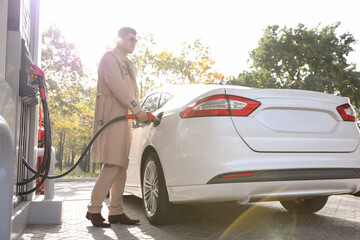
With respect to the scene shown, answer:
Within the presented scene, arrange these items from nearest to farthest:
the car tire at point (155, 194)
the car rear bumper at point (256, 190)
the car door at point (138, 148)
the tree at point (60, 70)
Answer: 1. the car rear bumper at point (256, 190)
2. the car tire at point (155, 194)
3. the car door at point (138, 148)
4. the tree at point (60, 70)

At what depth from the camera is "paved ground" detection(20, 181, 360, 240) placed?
12.9ft

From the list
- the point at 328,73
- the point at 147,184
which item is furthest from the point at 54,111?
the point at 147,184

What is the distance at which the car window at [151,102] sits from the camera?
204 inches

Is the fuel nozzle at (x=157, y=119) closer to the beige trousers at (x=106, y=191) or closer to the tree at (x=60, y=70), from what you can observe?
the beige trousers at (x=106, y=191)

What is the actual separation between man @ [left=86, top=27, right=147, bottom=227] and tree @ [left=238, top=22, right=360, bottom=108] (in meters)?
26.9

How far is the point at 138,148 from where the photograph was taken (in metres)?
5.09

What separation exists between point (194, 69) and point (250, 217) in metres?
24.0

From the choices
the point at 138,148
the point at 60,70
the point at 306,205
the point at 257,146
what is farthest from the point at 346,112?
the point at 60,70

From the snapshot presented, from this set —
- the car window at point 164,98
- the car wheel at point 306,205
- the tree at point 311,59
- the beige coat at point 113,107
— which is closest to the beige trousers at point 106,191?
the beige coat at point 113,107

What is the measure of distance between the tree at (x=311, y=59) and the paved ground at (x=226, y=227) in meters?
26.0

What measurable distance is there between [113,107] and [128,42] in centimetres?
80

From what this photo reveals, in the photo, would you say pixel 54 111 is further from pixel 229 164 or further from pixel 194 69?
pixel 229 164

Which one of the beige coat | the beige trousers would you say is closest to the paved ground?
the beige trousers

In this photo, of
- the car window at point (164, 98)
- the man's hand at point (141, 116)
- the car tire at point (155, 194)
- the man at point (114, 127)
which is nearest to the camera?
the car tire at point (155, 194)
